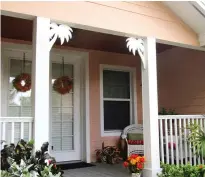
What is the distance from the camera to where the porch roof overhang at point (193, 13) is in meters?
4.47

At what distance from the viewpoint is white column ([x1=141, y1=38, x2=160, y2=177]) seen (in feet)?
13.8

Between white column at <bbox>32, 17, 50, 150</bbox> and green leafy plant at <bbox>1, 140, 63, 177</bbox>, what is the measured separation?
0.82 ft

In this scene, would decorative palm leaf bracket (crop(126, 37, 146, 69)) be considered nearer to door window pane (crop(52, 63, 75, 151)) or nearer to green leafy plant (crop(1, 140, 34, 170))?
door window pane (crop(52, 63, 75, 151))

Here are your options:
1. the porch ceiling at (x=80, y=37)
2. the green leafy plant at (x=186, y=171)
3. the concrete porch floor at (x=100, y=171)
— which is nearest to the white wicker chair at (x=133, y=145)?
the concrete porch floor at (x=100, y=171)

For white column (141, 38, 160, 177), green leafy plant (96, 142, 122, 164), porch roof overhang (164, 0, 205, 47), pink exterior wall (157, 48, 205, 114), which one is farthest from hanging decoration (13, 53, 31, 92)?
pink exterior wall (157, 48, 205, 114)

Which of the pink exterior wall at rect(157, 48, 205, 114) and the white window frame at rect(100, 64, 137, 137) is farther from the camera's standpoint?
the white window frame at rect(100, 64, 137, 137)

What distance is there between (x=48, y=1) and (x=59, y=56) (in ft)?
7.33

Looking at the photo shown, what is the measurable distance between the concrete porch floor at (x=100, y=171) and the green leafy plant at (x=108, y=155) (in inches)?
10.7

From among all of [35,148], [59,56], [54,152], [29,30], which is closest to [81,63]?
[59,56]

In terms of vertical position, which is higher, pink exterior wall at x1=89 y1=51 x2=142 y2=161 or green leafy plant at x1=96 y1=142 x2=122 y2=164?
pink exterior wall at x1=89 y1=51 x2=142 y2=161

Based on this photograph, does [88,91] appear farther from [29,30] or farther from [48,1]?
[48,1]

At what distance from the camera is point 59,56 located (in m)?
5.77

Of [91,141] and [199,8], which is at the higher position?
[199,8]

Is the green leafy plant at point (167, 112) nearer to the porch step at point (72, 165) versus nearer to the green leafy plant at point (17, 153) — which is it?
the porch step at point (72, 165)
